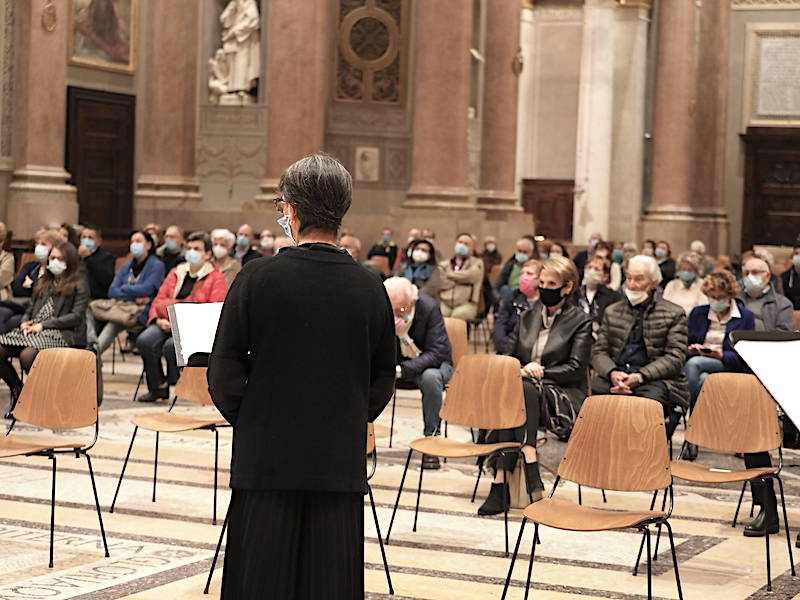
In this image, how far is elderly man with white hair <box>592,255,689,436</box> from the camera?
9062 mm

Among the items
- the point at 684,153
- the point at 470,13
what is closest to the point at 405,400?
the point at 470,13

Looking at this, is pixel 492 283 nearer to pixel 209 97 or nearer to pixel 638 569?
pixel 209 97

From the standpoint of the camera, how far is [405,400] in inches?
522

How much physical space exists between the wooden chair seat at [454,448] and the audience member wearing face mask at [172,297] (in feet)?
14.9

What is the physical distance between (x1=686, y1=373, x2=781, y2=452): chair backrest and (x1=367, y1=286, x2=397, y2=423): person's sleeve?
12.4ft

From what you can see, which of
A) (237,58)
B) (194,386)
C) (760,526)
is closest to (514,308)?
(194,386)

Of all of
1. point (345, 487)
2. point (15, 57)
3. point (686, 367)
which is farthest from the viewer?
point (15, 57)

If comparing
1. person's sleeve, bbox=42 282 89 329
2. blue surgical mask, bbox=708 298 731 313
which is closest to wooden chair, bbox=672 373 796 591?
blue surgical mask, bbox=708 298 731 313

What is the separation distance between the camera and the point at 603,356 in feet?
30.6

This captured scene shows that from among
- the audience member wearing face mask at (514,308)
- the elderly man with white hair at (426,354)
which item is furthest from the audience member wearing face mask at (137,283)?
the audience member wearing face mask at (514,308)

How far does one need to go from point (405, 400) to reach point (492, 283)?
18.8 ft

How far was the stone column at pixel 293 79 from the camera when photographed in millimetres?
18953

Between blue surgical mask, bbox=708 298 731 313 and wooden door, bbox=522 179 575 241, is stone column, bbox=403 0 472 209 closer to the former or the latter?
blue surgical mask, bbox=708 298 731 313

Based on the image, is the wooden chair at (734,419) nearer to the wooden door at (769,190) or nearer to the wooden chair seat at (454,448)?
the wooden chair seat at (454,448)
